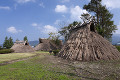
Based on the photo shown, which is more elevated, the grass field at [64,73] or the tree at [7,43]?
the tree at [7,43]

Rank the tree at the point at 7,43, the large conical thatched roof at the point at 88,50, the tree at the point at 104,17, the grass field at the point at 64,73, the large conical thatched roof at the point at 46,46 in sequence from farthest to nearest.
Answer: the tree at the point at 7,43, the large conical thatched roof at the point at 46,46, the tree at the point at 104,17, the large conical thatched roof at the point at 88,50, the grass field at the point at 64,73

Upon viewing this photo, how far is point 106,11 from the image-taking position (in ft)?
85.0

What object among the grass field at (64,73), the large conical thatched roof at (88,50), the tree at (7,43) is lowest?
the grass field at (64,73)

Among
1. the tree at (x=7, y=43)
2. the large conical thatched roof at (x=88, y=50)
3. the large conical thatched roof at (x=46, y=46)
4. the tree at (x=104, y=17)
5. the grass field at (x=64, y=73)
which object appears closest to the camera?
the grass field at (x=64, y=73)

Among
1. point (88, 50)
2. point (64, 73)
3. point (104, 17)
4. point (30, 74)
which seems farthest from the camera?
point (104, 17)

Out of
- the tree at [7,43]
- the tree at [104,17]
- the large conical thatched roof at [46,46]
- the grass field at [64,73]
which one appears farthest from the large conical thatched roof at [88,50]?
the tree at [7,43]

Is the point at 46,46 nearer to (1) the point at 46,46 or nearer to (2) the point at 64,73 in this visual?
(1) the point at 46,46

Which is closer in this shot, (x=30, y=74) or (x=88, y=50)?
(x=30, y=74)

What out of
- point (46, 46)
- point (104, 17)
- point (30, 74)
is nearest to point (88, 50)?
point (30, 74)

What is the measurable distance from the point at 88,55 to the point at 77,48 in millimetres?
1747

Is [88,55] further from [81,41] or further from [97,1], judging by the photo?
[97,1]

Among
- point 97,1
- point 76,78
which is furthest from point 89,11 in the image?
point 76,78

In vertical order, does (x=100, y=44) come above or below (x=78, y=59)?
above

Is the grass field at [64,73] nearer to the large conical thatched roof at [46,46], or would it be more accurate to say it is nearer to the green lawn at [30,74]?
the green lawn at [30,74]
